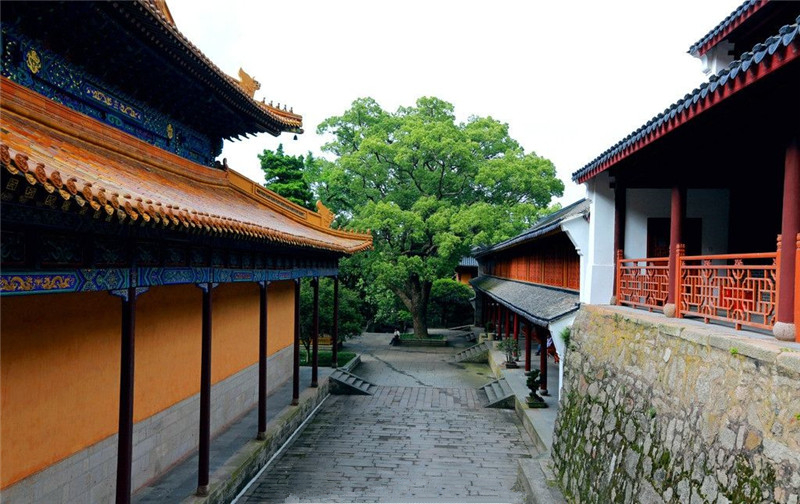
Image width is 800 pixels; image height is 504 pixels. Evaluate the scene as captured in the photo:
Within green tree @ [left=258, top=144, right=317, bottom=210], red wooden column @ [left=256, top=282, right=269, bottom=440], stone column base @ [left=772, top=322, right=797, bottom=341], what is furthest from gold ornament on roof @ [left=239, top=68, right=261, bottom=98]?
green tree @ [left=258, top=144, right=317, bottom=210]

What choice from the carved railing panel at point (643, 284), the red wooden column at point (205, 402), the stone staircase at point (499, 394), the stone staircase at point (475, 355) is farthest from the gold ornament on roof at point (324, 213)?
the stone staircase at point (475, 355)

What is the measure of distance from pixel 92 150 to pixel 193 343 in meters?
4.44

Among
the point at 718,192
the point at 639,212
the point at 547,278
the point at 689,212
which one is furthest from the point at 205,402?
the point at 547,278

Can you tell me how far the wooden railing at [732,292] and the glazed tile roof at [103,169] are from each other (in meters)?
5.12

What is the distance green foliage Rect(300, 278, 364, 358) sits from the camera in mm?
19375

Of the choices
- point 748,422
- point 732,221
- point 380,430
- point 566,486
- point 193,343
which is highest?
point 732,221

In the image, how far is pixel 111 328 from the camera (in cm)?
687

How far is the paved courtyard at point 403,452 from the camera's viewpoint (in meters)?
8.80

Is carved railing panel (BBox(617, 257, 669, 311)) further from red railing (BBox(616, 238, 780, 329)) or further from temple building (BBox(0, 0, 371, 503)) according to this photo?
temple building (BBox(0, 0, 371, 503))

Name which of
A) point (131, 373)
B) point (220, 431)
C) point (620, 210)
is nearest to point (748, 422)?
point (620, 210)

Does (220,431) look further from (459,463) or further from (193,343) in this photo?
(459,463)

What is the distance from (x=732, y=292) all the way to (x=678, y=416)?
126 cm

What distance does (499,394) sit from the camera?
49.6 feet

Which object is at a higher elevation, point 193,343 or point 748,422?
point 748,422
